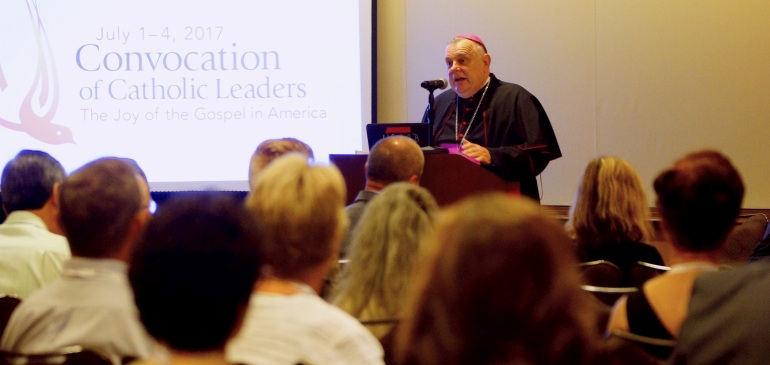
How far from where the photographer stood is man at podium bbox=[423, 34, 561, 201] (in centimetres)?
489

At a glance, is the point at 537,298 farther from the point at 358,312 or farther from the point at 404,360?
the point at 358,312

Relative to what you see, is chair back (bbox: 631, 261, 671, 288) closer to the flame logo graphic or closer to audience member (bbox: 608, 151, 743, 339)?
audience member (bbox: 608, 151, 743, 339)

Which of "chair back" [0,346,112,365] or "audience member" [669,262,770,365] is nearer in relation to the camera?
"audience member" [669,262,770,365]

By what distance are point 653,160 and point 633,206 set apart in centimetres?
299

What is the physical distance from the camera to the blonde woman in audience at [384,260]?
2.24 metres

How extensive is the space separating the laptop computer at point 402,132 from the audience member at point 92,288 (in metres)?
2.38

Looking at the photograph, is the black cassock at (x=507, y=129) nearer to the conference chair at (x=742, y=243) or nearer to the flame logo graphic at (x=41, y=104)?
the conference chair at (x=742, y=243)

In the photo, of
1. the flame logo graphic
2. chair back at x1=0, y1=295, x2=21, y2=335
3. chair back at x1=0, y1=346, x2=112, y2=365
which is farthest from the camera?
the flame logo graphic

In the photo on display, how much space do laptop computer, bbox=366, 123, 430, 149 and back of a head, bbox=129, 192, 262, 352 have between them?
10.3 feet

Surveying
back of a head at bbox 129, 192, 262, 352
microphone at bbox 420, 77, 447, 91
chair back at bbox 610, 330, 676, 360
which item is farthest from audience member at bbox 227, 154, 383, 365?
microphone at bbox 420, 77, 447, 91

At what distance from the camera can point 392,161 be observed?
136 inches

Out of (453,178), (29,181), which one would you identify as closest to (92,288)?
(29,181)

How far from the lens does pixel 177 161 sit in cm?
614

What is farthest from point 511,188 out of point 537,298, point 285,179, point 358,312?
point 537,298
